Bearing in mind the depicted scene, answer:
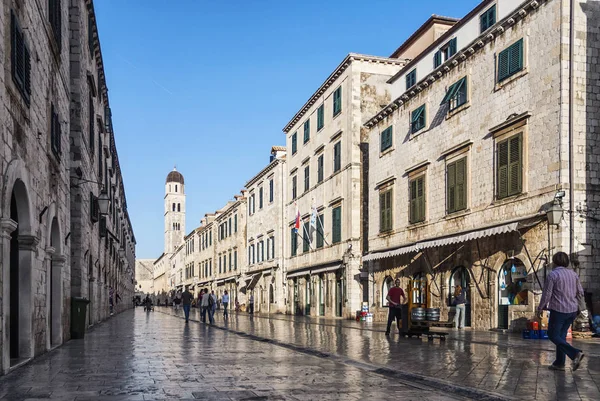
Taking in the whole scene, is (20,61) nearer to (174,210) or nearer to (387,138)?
(387,138)

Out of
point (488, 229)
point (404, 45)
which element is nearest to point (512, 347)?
point (488, 229)

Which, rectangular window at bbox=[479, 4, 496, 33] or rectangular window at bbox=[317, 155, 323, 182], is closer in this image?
rectangular window at bbox=[479, 4, 496, 33]

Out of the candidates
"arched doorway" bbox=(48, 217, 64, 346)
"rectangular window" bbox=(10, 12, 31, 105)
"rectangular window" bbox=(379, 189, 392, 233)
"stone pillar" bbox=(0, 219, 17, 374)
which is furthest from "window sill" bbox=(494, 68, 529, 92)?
"stone pillar" bbox=(0, 219, 17, 374)

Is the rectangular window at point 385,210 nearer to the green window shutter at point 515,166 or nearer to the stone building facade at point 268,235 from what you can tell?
the green window shutter at point 515,166

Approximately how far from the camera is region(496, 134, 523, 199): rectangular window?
19.8 m

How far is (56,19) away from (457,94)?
13392mm

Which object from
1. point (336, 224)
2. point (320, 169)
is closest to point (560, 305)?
point (336, 224)

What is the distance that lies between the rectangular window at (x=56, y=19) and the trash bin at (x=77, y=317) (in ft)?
21.8

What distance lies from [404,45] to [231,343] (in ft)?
74.6

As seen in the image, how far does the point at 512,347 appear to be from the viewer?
14531 millimetres

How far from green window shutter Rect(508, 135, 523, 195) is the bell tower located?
406 feet

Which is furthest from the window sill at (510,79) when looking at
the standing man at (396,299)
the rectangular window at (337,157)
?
the rectangular window at (337,157)

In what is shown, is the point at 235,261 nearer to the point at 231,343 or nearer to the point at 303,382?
the point at 231,343

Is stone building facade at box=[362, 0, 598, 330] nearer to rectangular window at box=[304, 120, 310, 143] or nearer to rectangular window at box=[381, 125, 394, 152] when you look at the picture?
rectangular window at box=[381, 125, 394, 152]
